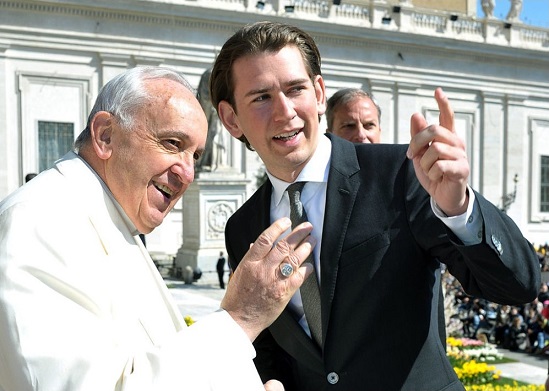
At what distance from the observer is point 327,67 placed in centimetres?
2738

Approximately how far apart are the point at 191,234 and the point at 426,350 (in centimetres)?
1392

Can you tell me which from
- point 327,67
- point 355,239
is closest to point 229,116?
point 355,239

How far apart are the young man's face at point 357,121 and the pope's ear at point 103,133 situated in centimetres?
230

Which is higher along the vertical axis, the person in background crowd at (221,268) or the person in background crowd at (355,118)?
the person in background crowd at (355,118)

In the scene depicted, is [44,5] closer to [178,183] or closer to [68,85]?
[68,85]

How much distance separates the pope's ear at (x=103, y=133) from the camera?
1887mm

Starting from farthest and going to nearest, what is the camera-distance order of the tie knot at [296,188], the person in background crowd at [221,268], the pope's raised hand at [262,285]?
the person in background crowd at [221,268]
the tie knot at [296,188]
the pope's raised hand at [262,285]

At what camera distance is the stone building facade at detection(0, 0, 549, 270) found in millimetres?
22812

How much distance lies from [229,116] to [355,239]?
0.71m

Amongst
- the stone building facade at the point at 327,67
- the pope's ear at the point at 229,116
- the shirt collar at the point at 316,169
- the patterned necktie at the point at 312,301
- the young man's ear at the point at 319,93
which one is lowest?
the patterned necktie at the point at 312,301

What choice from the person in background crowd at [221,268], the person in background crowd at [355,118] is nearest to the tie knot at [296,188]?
the person in background crowd at [355,118]

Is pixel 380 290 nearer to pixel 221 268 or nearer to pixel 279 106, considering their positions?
pixel 279 106

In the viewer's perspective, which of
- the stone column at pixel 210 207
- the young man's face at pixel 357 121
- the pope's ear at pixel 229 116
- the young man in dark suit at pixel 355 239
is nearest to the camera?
the young man in dark suit at pixel 355 239

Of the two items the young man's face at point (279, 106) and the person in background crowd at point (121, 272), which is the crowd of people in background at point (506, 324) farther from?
the person in background crowd at point (121, 272)
